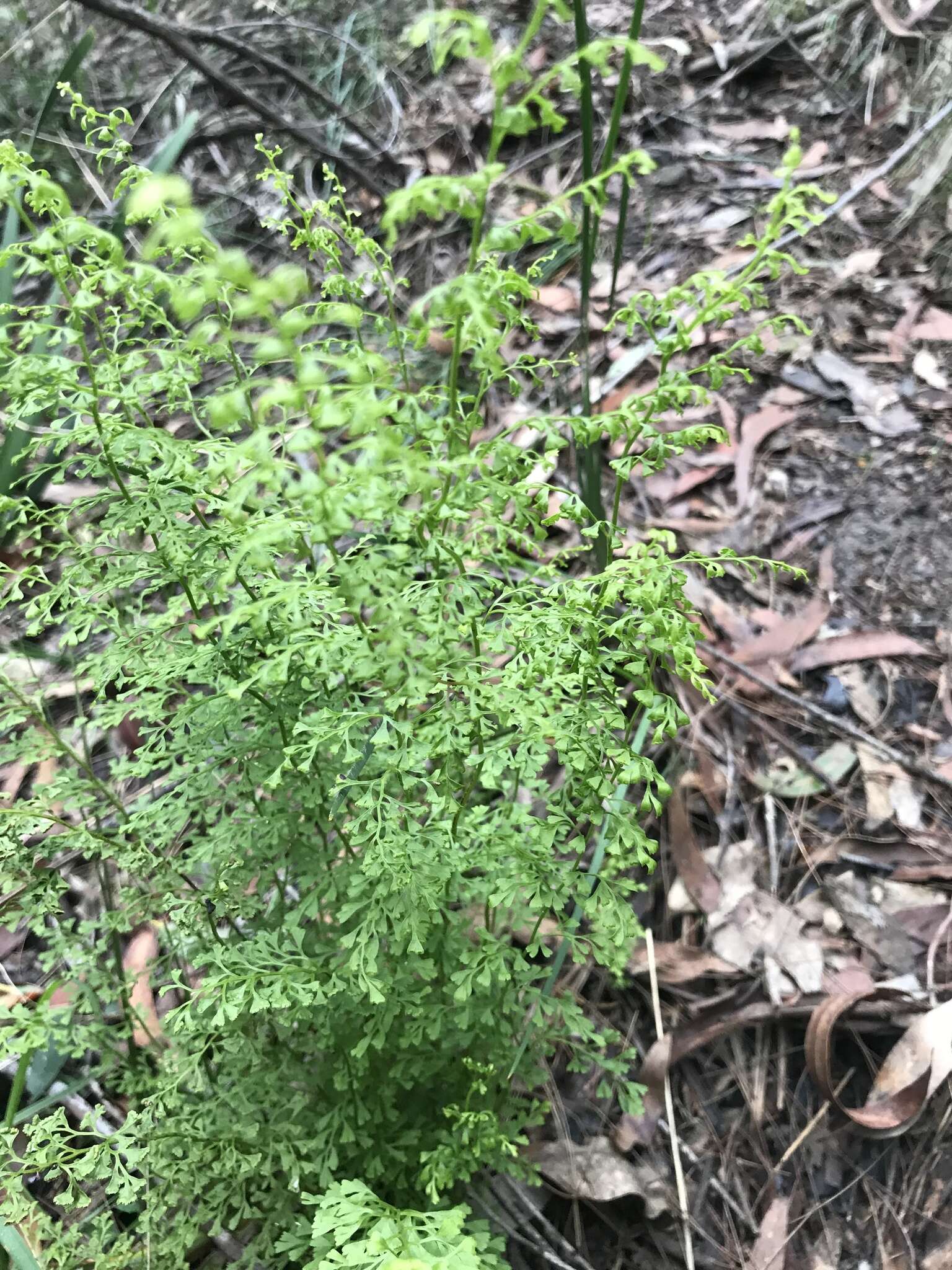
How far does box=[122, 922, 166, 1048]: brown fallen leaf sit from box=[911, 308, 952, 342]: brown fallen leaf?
2836 millimetres

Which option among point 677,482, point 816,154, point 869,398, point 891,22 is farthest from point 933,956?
point 891,22

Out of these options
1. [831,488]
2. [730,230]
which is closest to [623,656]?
[831,488]

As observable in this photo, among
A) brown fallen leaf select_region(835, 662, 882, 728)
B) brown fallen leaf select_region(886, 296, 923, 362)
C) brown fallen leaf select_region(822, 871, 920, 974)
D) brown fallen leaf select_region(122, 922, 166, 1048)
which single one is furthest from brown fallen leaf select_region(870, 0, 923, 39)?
brown fallen leaf select_region(122, 922, 166, 1048)

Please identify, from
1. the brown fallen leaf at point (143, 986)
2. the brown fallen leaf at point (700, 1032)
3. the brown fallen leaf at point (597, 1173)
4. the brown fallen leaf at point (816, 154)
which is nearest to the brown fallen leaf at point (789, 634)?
the brown fallen leaf at point (700, 1032)

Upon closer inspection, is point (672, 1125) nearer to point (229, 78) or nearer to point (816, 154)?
point (816, 154)

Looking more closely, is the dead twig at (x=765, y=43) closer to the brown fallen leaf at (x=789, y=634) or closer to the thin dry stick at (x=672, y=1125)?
the brown fallen leaf at (x=789, y=634)

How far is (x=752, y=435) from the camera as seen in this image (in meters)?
2.83

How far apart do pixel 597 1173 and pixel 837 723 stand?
1185mm

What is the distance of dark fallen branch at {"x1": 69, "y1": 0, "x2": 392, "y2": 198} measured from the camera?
2.72 m

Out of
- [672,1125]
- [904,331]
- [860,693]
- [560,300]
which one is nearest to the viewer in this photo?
[672,1125]

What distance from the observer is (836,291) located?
3092 millimetres

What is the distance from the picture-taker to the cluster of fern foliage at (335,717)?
972 mm

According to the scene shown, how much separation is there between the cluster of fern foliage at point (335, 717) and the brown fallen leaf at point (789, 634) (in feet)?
2.65

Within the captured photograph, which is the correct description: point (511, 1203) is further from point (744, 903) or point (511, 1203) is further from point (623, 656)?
point (623, 656)
